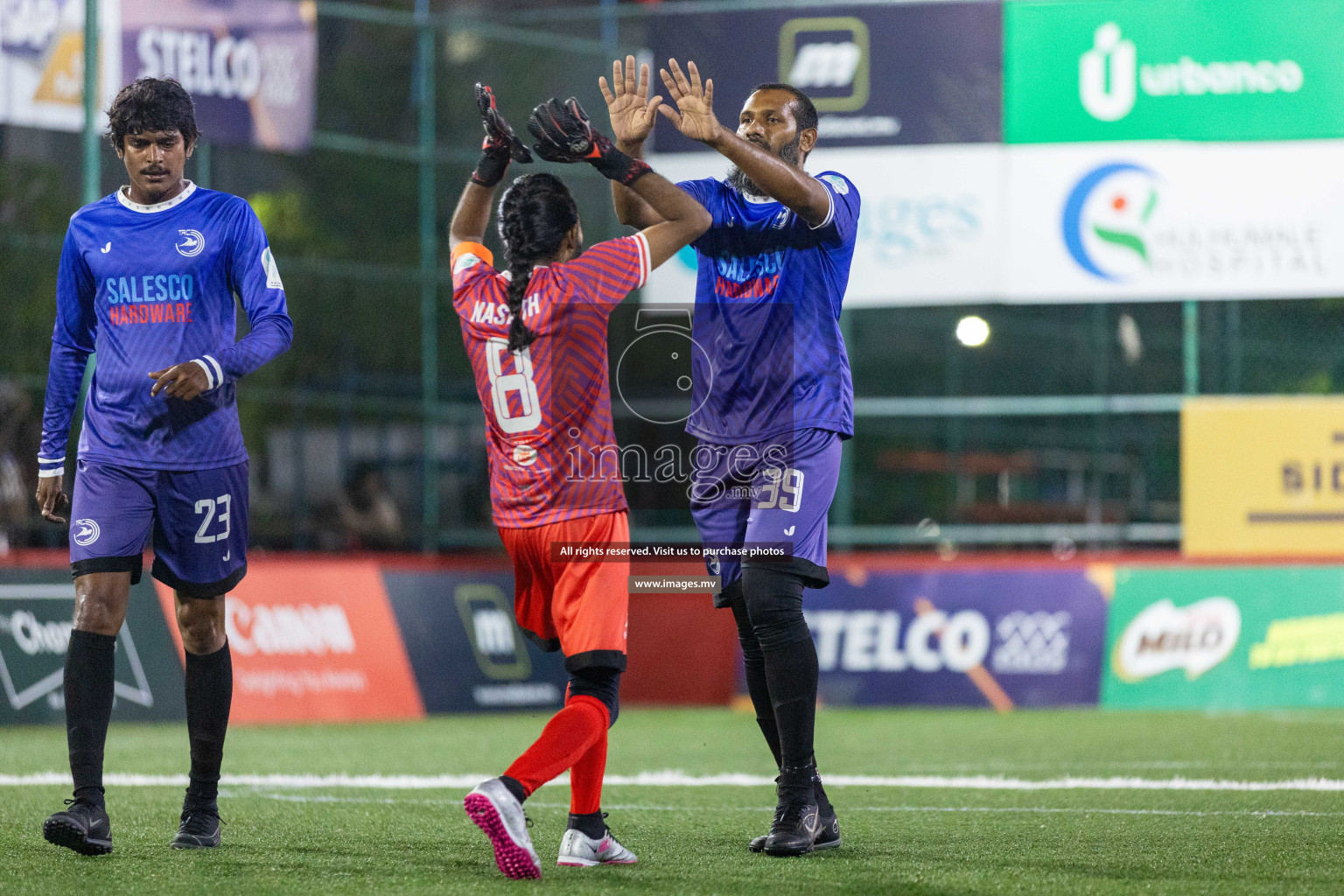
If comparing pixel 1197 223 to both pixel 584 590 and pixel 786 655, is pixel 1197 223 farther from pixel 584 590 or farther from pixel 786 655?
pixel 584 590

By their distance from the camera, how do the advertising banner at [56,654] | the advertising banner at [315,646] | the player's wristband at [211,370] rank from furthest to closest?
the advertising banner at [315,646]
the advertising banner at [56,654]
the player's wristband at [211,370]

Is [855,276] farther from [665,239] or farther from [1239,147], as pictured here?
[665,239]

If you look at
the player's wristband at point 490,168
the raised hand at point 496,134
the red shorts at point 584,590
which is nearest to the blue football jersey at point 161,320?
the player's wristband at point 490,168

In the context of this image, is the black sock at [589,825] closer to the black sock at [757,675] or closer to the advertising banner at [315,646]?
the black sock at [757,675]

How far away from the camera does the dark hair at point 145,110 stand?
15.9 ft

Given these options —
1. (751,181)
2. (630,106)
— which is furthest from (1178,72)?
(630,106)

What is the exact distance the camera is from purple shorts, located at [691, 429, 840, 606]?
16.1 ft

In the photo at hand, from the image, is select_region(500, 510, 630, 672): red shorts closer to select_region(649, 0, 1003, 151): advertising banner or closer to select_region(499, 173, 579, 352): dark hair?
select_region(499, 173, 579, 352): dark hair

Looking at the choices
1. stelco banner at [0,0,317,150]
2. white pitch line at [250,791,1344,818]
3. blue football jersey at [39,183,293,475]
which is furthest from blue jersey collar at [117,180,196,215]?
stelco banner at [0,0,317,150]

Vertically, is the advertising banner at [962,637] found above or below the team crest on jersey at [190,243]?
below

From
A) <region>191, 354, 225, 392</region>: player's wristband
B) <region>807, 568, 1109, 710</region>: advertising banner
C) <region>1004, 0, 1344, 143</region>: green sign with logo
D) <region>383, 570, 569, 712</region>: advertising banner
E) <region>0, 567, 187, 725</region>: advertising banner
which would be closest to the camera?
<region>191, 354, 225, 392</region>: player's wristband

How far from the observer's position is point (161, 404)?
485 centimetres

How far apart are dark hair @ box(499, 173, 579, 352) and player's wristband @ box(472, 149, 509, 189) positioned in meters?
0.19

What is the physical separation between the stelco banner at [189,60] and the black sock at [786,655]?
8.90 metres
